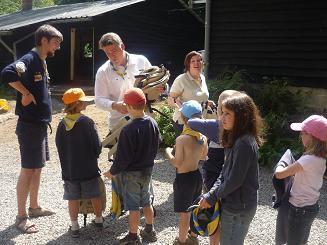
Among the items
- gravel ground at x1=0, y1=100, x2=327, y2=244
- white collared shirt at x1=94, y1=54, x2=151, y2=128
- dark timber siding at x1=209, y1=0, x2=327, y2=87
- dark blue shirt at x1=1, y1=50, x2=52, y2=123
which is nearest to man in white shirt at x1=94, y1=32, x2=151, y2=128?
white collared shirt at x1=94, y1=54, x2=151, y2=128

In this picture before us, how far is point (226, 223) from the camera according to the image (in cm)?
273

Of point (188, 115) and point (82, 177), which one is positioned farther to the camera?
point (82, 177)

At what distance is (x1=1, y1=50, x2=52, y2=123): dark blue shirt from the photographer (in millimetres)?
3928

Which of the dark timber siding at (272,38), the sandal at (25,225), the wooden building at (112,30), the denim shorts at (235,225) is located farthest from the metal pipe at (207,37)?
the denim shorts at (235,225)

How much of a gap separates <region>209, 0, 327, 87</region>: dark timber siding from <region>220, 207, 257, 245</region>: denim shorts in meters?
6.05

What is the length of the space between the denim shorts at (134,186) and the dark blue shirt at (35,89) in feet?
3.60

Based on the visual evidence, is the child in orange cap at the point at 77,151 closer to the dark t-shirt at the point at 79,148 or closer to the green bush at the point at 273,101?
the dark t-shirt at the point at 79,148

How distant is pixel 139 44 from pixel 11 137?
8.39 m

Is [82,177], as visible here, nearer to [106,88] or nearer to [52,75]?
[106,88]

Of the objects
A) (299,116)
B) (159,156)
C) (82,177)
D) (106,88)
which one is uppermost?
(106,88)

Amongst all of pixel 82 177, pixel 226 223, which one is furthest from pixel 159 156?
pixel 226 223

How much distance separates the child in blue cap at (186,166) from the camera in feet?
11.3

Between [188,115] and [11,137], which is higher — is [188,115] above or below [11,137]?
above

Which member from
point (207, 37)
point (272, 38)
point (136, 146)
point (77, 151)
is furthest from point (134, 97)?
point (207, 37)
